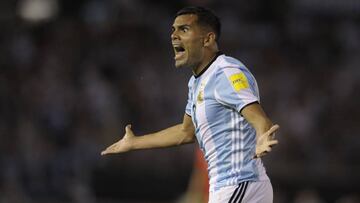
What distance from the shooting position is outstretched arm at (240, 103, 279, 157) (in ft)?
19.2

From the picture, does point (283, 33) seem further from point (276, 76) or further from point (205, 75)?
point (205, 75)

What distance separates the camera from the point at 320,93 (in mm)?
17203

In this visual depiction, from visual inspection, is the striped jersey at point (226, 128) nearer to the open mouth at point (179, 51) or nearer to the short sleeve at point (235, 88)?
the short sleeve at point (235, 88)

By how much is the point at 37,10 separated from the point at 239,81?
42.3ft

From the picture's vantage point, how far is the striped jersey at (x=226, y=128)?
6516 mm

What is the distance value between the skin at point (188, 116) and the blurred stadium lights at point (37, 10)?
10.9 m

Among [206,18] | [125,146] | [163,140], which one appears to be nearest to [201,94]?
[206,18]

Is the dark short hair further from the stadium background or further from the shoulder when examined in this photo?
the stadium background

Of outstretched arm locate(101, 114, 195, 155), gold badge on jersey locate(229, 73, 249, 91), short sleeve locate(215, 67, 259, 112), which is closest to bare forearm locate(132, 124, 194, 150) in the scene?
outstretched arm locate(101, 114, 195, 155)

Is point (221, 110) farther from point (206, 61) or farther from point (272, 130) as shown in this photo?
point (272, 130)

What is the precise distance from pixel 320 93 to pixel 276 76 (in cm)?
82

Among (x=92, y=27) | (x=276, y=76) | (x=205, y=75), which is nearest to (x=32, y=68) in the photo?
(x=92, y=27)

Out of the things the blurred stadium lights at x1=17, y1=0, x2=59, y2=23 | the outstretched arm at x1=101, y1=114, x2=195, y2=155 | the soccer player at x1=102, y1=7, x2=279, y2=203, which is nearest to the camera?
the soccer player at x1=102, y1=7, x2=279, y2=203

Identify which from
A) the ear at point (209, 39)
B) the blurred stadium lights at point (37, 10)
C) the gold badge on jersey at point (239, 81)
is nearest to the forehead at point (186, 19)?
the ear at point (209, 39)
